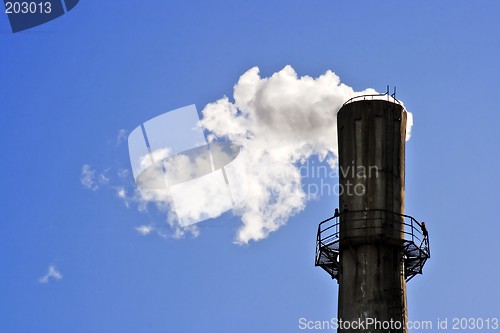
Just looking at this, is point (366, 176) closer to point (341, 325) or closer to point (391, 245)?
point (391, 245)

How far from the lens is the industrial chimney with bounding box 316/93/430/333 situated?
3731 centimetres

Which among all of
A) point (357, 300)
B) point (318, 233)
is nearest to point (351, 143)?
point (318, 233)

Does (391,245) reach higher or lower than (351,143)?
lower

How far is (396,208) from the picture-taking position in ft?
128

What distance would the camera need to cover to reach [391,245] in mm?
38344

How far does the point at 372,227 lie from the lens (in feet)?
126

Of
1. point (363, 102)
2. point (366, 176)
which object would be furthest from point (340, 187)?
point (363, 102)

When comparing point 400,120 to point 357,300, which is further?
point 400,120

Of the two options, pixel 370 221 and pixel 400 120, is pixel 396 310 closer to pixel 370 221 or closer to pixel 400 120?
pixel 370 221

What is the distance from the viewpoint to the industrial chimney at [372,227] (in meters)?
37.3

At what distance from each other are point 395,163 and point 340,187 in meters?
2.67

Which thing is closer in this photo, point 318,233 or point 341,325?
point 341,325

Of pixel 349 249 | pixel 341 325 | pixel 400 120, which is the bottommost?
pixel 341 325

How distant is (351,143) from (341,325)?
8.20 m
